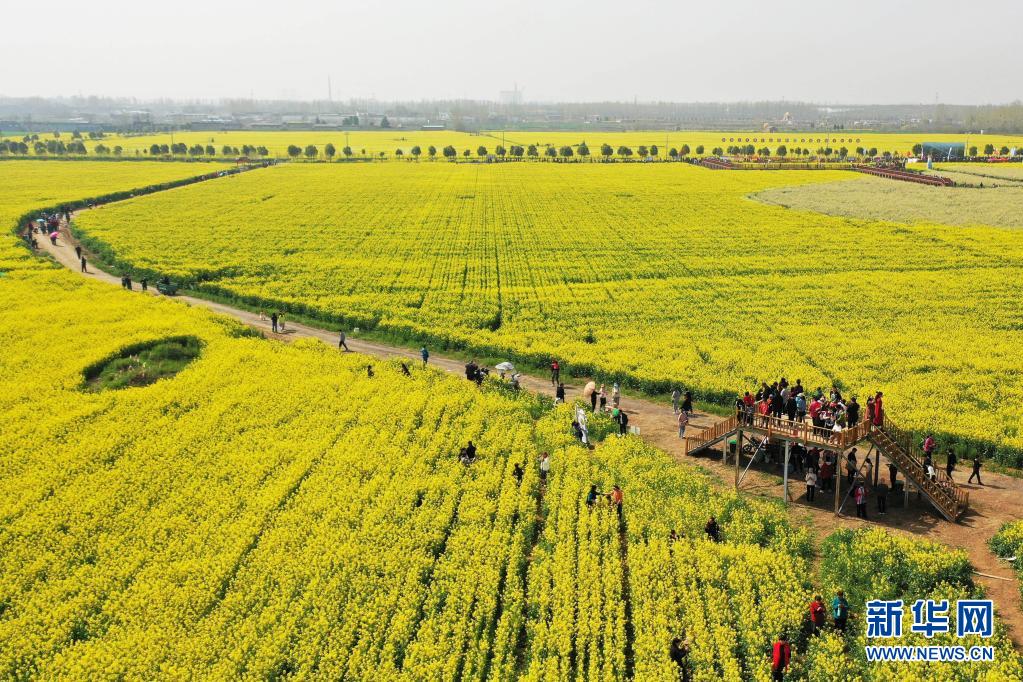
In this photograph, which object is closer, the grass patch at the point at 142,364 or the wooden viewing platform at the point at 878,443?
the wooden viewing platform at the point at 878,443

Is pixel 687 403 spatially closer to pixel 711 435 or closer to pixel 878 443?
pixel 711 435

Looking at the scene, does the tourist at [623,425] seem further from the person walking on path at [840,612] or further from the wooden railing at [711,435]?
the person walking on path at [840,612]

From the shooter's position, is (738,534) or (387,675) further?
(738,534)

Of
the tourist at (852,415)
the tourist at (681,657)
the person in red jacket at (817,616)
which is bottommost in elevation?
the tourist at (681,657)

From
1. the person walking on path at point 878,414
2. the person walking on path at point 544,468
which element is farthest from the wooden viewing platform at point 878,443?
the person walking on path at point 544,468

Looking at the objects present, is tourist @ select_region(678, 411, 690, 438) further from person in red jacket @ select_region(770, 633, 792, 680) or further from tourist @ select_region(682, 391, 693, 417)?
person in red jacket @ select_region(770, 633, 792, 680)

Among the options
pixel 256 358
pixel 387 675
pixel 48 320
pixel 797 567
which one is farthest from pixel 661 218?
pixel 387 675

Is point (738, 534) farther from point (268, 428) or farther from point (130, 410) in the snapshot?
point (130, 410)
